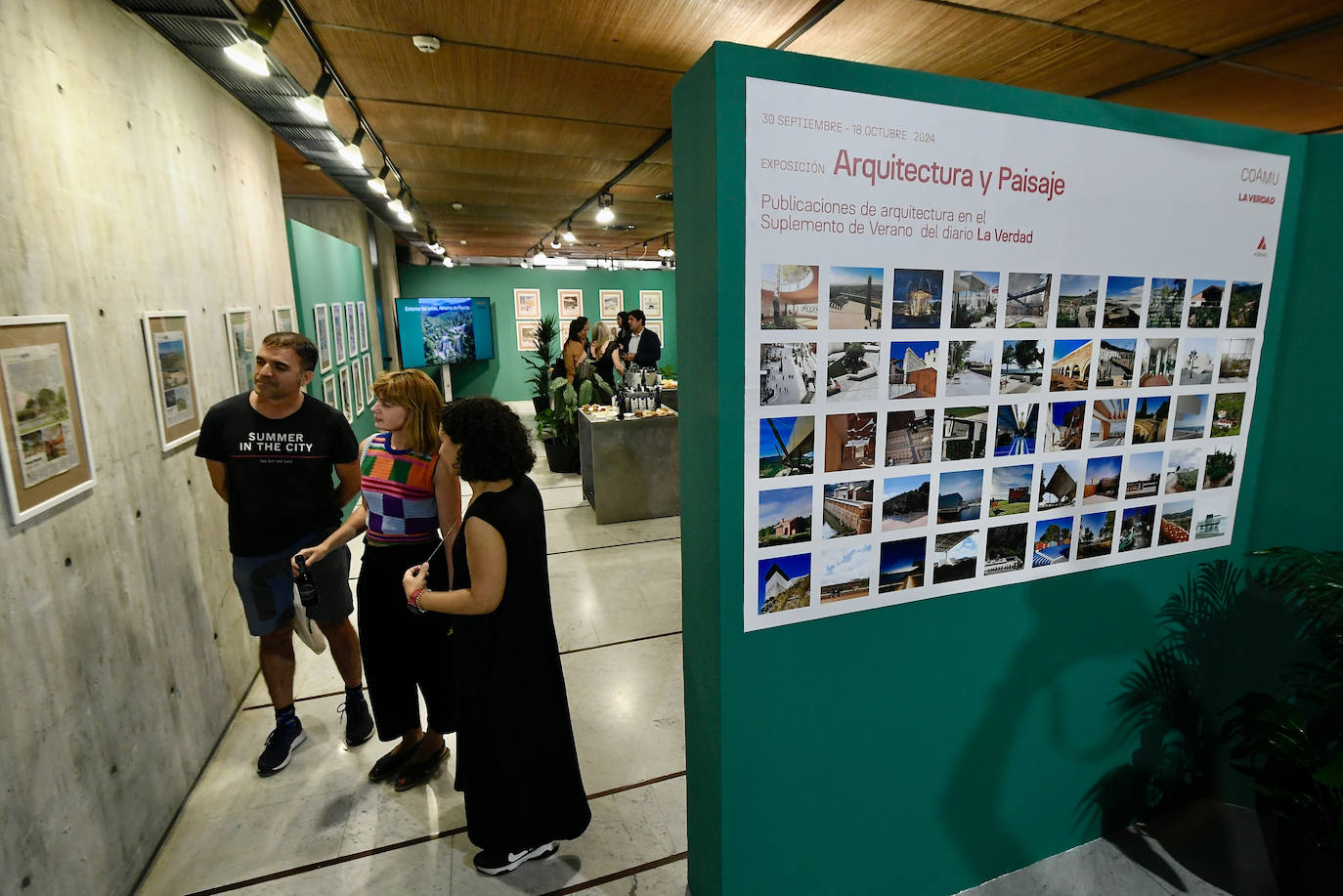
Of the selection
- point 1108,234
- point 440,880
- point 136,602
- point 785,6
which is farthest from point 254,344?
point 1108,234

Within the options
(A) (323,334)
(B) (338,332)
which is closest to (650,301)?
(B) (338,332)

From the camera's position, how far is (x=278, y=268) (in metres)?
4.21

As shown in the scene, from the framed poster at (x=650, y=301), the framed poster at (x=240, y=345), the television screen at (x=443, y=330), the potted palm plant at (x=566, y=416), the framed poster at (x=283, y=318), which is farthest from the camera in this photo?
the framed poster at (x=650, y=301)

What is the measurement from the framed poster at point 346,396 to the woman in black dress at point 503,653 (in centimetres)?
417

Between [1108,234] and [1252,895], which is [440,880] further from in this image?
[1108,234]

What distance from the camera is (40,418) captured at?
67.0 inches

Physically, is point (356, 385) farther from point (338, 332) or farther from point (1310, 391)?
point (1310, 391)

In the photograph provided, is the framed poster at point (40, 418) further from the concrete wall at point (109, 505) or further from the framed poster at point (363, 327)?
the framed poster at point (363, 327)

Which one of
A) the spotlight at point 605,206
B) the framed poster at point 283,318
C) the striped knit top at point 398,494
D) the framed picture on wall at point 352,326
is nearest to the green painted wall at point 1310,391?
the striped knit top at point 398,494

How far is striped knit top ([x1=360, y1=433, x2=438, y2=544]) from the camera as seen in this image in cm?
224

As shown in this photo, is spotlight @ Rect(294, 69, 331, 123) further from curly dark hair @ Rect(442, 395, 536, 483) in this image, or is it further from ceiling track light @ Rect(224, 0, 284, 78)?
curly dark hair @ Rect(442, 395, 536, 483)

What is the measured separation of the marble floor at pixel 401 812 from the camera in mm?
2086

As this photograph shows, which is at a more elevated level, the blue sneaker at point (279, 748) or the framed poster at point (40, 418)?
the framed poster at point (40, 418)

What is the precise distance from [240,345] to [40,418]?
1832 millimetres
